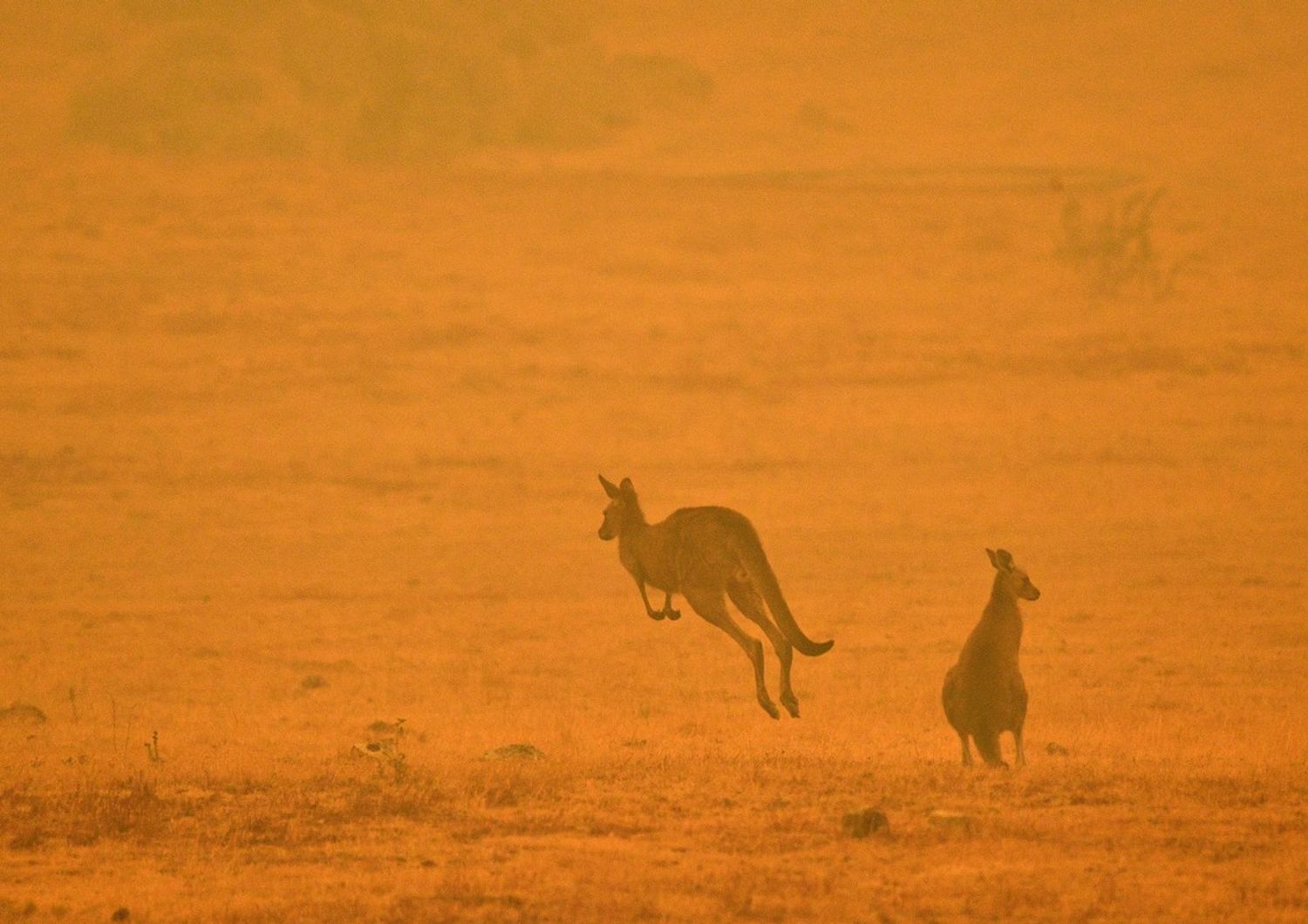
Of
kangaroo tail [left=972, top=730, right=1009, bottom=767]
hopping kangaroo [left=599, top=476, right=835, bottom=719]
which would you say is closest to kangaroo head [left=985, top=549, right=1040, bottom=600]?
kangaroo tail [left=972, top=730, right=1009, bottom=767]

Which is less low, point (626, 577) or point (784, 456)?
point (784, 456)

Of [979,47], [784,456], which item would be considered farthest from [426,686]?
[979,47]

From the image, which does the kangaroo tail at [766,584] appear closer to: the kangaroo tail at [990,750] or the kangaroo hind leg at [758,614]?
the kangaroo hind leg at [758,614]

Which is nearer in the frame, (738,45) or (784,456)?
(784,456)

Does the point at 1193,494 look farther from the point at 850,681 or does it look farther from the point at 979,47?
the point at 979,47

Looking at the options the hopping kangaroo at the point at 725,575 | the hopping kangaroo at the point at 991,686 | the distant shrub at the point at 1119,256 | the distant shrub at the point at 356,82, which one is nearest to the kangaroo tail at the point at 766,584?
the hopping kangaroo at the point at 725,575

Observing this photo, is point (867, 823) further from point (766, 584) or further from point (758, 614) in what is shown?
point (758, 614)

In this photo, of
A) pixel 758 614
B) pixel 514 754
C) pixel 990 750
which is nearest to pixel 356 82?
pixel 514 754

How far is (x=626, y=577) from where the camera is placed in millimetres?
24141

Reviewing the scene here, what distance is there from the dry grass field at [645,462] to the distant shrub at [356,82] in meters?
0.26

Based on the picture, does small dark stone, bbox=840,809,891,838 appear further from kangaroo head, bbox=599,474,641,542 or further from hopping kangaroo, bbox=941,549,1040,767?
kangaroo head, bbox=599,474,641,542

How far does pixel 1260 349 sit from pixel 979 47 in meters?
36.0

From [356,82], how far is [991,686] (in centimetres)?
5415

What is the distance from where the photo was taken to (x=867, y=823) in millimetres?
9320
